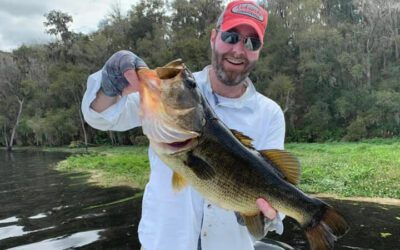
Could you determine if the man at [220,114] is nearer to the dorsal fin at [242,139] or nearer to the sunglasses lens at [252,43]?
the sunglasses lens at [252,43]

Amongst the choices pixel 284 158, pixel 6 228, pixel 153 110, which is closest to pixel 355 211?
pixel 6 228

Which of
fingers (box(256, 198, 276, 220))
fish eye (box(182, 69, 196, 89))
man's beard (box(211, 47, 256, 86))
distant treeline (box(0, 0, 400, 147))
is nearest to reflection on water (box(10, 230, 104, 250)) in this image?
man's beard (box(211, 47, 256, 86))

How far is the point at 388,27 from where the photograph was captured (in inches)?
1612

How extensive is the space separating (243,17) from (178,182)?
1358 mm

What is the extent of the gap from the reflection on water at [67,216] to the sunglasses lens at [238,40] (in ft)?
21.6

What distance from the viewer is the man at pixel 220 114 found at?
2623 mm

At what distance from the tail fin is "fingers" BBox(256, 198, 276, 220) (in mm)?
288

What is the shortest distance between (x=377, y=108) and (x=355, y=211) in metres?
28.3

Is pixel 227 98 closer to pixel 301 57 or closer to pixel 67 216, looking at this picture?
pixel 67 216

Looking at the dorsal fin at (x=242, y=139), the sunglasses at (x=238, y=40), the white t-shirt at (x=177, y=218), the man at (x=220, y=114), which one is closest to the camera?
the dorsal fin at (x=242, y=139)

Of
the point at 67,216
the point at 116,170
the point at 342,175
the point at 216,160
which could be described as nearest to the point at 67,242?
the point at 67,216

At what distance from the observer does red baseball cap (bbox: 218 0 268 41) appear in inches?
122

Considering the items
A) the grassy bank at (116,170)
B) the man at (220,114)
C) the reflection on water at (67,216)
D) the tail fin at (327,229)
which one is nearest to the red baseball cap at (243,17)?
the man at (220,114)

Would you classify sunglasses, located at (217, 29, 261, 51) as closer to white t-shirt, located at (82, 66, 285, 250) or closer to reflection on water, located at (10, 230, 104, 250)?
white t-shirt, located at (82, 66, 285, 250)
